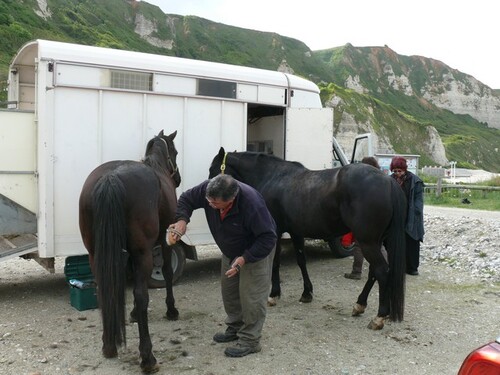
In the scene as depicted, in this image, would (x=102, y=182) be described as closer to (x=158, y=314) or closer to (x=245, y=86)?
(x=158, y=314)

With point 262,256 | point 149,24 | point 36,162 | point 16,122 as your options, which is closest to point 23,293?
point 36,162

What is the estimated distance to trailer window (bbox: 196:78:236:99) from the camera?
650cm

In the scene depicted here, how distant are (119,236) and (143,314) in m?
0.70

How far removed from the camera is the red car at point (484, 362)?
1646mm

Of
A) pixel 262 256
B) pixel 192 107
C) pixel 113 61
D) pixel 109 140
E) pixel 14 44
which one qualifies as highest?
pixel 14 44

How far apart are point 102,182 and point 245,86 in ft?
11.1

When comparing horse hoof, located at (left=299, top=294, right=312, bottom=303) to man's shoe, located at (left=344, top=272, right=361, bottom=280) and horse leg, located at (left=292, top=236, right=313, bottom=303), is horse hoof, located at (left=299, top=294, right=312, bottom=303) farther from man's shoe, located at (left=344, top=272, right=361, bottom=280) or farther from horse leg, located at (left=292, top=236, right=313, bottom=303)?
man's shoe, located at (left=344, top=272, right=361, bottom=280)

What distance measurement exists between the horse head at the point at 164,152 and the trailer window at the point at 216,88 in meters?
0.87

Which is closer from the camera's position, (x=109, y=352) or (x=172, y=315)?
(x=109, y=352)

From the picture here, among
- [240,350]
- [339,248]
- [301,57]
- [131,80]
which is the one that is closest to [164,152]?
[131,80]

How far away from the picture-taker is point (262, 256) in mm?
3990

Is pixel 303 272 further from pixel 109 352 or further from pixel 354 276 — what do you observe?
pixel 109 352

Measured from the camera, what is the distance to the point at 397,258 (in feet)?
16.4

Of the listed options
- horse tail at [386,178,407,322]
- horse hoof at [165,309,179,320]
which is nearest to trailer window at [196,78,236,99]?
horse tail at [386,178,407,322]
